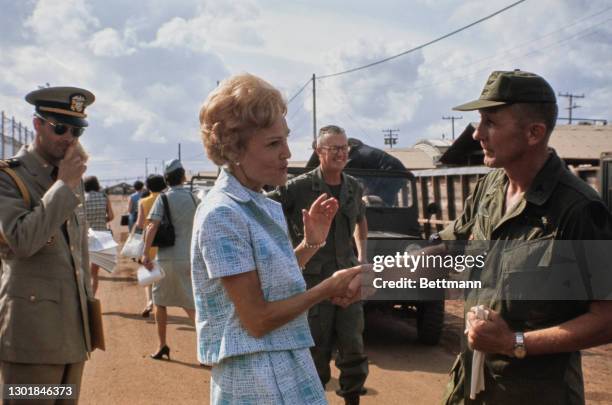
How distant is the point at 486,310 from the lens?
7.00ft

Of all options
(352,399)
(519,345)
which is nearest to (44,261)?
(519,345)

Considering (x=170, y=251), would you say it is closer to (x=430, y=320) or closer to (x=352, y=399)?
(x=352, y=399)

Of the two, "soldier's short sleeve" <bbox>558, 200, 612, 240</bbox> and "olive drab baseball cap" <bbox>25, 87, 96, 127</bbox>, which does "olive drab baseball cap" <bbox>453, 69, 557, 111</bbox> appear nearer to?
"soldier's short sleeve" <bbox>558, 200, 612, 240</bbox>

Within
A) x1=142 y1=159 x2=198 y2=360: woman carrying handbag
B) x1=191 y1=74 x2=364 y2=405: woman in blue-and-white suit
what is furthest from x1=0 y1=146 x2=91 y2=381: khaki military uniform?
x1=142 y1=159 x2=198 y2=360: woman carrying handbag

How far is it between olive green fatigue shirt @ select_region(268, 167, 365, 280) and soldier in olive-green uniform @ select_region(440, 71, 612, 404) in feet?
7.94

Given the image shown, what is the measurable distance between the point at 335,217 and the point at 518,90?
279 centimetres

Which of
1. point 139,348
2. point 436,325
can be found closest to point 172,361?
point 139,348

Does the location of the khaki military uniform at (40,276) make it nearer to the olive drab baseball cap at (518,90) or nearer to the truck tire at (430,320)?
the olive drab baseball cap at (518,90)

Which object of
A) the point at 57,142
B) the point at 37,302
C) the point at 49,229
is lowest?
the point at 37,302

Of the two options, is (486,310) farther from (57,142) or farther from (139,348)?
(139,348)

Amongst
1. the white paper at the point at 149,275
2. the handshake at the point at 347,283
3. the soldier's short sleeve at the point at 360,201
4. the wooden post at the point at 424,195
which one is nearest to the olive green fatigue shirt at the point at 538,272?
the handshake at the point at 347,283

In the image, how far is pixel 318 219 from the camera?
8.00 ft

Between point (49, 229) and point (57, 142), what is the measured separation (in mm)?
597

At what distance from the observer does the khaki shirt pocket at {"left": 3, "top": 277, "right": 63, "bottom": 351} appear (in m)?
2.82
